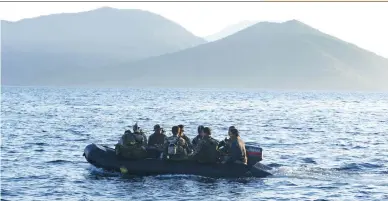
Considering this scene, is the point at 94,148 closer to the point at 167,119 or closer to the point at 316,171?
the point at 316,171

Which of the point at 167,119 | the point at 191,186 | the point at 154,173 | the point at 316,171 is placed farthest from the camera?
the point at 167,119

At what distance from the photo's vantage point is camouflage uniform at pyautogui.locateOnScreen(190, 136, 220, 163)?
2558 cm

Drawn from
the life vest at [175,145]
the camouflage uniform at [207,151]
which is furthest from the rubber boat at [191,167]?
the life vest at [175,145]

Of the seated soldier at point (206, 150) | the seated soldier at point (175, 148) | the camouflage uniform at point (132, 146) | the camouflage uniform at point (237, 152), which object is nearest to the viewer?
the camouflage uniform at point (237, 152)

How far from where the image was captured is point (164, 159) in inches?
1029

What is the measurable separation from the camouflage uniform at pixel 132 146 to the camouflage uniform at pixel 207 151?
2.06 meters

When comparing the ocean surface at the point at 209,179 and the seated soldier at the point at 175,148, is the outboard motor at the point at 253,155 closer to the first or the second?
the ocean surface at the point at 209,179

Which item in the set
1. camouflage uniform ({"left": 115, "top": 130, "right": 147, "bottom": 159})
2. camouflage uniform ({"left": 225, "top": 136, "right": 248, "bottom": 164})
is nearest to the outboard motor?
camouflage uniform ({"left": 225, "top": 136, "right": 248, "bottom": 164})

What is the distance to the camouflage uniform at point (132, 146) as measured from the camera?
2617cm

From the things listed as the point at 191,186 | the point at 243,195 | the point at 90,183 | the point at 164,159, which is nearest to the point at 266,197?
the point at 243,195

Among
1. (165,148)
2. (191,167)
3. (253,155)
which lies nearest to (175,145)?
(165,148)

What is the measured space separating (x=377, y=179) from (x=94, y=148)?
11243mm

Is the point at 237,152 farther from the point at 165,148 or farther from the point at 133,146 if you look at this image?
the point at 133,146

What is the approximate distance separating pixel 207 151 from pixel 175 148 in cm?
121
